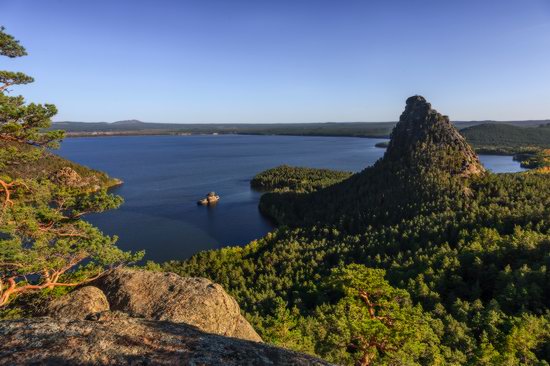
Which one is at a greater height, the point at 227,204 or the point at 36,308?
the point at 36,308

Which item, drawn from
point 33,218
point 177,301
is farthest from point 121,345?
point 33,218

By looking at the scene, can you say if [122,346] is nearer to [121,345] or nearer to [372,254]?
[121,345]

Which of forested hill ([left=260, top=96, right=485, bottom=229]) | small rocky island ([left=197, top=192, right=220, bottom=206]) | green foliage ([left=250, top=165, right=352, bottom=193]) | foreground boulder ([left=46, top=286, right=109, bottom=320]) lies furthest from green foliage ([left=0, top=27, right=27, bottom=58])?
green foliage ([left=250, top=165, right=352, bottom=193])

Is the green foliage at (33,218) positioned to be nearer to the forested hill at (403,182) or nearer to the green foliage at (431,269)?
the green foliage at (431,269)

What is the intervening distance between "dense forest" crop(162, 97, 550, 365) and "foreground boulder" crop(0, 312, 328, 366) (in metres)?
11.8

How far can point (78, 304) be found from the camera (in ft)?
53.1

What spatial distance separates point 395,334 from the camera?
19875 mm

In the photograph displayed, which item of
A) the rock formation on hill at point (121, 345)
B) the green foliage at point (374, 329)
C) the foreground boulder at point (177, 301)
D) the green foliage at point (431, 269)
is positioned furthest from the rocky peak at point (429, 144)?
the rock formation on hill at point (121, 345)

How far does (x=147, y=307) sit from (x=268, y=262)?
42404mm

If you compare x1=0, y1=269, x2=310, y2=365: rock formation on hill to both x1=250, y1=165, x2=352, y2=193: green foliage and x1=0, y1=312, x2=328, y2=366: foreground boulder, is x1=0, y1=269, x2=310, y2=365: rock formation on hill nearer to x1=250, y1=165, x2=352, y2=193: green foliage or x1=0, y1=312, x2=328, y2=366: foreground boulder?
x1=0, y1=312, x2=328, y2=366: foreground boulder

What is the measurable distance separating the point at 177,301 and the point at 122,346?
29.1 feet

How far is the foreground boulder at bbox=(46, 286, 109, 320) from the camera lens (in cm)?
1572

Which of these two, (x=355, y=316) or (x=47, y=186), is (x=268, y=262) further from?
(x=47, y=186)

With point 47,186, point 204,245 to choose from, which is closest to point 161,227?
point 204,245
